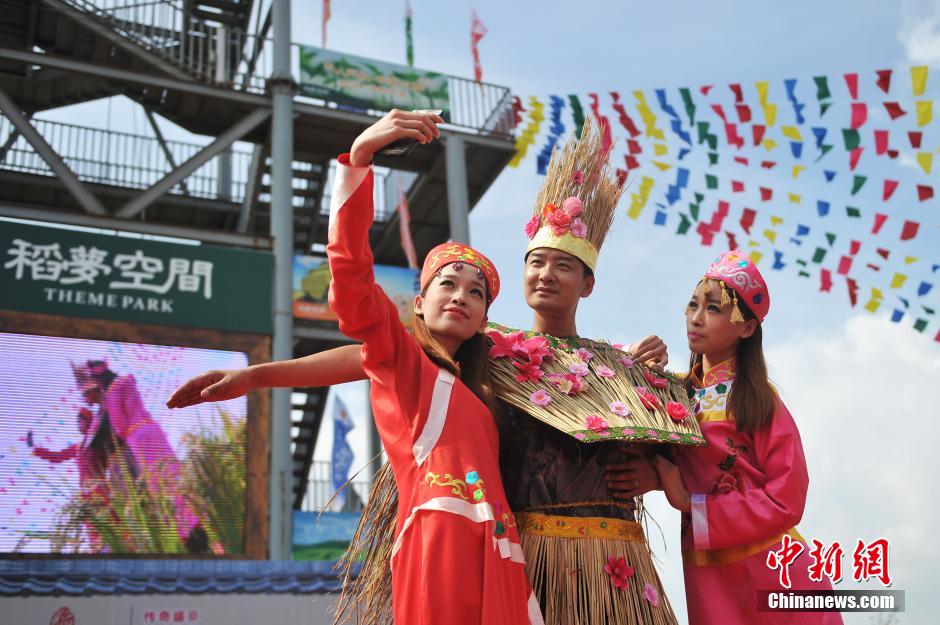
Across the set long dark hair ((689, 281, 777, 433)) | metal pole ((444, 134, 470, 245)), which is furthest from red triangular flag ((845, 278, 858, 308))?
metal pole ((444, 134, 470, 245))

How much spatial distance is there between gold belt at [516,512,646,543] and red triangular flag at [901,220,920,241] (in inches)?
155

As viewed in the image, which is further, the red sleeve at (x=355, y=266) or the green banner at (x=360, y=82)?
the green banner at (x=360, y=82)

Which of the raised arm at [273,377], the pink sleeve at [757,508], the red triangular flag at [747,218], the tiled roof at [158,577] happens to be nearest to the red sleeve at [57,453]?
the tiled roof at [158,577]

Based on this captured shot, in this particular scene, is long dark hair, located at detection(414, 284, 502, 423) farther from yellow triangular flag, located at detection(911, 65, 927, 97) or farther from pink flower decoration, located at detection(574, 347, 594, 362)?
yellow triangular flag, located at detection(911, 65, 927, 97)

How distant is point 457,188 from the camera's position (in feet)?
37.5

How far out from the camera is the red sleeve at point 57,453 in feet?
28.2

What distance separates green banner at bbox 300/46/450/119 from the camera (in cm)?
1091

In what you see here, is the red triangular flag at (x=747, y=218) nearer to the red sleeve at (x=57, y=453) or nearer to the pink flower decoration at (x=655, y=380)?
the pink flower decoration at (x=655, y=380)

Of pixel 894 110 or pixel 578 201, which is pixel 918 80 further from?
pixel 578 201

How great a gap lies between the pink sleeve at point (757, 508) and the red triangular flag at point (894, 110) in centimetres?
355

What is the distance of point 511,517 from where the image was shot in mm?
2203

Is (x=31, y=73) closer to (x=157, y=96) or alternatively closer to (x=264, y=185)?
(x=157, y=96)

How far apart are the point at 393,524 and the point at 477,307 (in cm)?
59

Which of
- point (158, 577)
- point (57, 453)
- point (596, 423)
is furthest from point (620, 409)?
point (57, 453)
